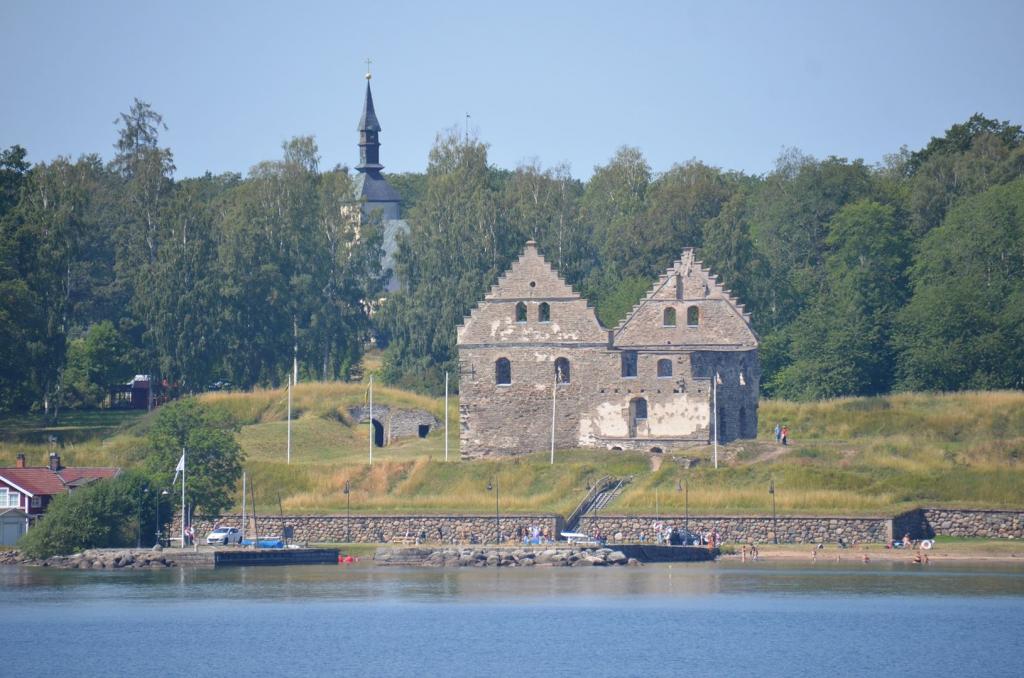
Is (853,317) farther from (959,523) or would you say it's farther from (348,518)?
(348,518)

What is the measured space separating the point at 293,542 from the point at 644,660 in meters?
27.2

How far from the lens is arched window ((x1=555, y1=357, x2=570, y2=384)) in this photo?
93500 millimetres

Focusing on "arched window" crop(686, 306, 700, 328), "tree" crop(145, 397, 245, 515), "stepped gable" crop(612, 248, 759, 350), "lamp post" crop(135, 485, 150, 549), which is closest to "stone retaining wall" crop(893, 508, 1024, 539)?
"stepped gable" crop(612, 248, 759, 350)

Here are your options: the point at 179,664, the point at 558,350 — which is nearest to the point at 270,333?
the point at 558,350

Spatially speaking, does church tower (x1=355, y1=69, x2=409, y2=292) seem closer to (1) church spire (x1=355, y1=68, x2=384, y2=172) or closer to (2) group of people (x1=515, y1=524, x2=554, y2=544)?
(1) church spire (x1=355, y1=68, x2=384, y2=172)

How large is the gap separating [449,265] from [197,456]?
33.3 m

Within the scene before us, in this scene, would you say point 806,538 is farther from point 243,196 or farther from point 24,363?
point 243,196

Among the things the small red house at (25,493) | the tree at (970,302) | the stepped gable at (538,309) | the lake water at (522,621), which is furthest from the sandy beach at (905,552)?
the small red house at (25,493)

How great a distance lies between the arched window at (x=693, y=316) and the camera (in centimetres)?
9225

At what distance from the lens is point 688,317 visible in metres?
92.3

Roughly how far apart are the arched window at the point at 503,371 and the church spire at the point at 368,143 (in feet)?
222

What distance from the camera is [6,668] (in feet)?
200

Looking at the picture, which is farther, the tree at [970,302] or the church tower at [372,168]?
the church tower at [372,168]

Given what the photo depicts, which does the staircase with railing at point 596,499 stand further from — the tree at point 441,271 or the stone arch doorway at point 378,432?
the tree at point 441,271
